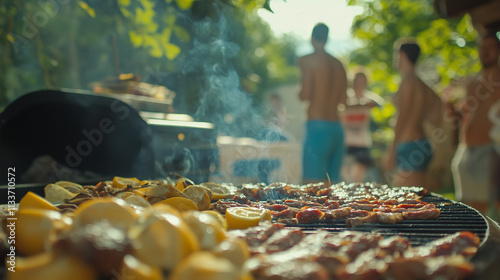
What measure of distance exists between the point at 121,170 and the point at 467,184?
5.12 metres

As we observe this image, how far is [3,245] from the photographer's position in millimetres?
1405

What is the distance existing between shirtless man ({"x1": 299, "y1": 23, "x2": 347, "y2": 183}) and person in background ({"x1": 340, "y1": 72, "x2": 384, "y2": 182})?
2.19 meters

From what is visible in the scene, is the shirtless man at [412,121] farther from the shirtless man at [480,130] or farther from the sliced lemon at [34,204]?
the sliced lemon at [34,204]

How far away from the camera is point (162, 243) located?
118 centimetres

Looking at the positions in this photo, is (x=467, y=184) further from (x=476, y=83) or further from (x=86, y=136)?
(x=86, y=136)

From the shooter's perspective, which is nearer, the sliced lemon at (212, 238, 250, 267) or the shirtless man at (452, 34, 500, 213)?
the sliced lemon at (212, 238, 250, 267)

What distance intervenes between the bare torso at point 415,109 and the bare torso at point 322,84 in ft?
3.21

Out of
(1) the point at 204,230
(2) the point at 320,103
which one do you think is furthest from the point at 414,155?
(1) the point at 204,230

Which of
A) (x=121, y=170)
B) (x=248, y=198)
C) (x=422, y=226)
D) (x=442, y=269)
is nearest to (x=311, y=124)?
(x=121, y=170)

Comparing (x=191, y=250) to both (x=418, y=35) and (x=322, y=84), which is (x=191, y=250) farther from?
(x=418, y=35)

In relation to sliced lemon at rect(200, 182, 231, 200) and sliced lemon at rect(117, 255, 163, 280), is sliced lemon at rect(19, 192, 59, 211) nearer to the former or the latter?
sliced lemon at rect(117, 255, 163, 280)

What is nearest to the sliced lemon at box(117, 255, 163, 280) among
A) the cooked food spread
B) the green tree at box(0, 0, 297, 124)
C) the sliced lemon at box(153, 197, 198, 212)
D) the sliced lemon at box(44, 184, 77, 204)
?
the cooked food spread

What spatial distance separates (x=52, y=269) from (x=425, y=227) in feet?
5.94

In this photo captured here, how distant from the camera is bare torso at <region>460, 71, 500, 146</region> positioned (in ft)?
19.7
